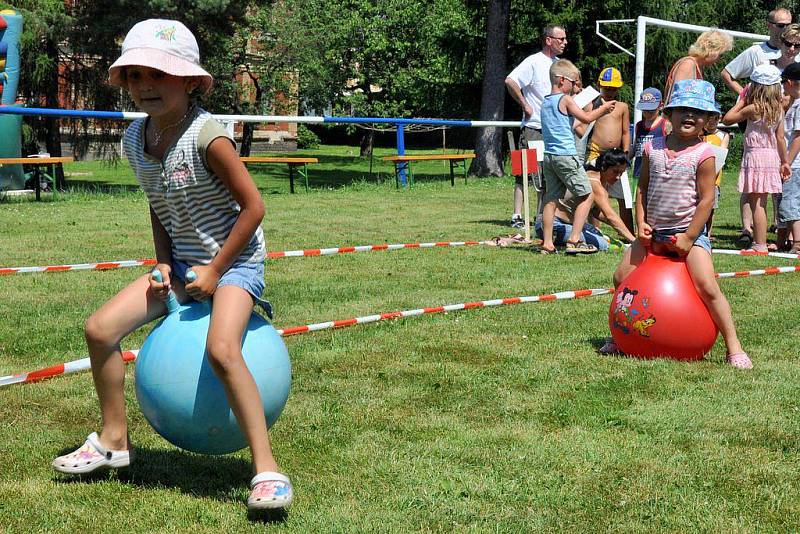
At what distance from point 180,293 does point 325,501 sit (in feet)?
3.44

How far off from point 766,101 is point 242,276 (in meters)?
8.31

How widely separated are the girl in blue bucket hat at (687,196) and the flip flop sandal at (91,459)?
364 cm

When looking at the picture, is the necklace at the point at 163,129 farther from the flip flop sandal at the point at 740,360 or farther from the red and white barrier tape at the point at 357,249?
the red and white barrier tape at the point at 357,249

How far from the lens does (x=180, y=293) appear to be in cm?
423

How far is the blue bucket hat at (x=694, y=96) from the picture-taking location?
6.12m

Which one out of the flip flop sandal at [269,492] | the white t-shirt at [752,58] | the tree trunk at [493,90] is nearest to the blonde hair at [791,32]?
the white t-shirt at [752,58]

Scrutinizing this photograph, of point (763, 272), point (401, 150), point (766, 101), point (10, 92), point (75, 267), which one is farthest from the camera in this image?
point (401, 150)

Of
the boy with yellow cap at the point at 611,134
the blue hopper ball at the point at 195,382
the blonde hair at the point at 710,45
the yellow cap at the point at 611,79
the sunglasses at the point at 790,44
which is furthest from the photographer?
the boy with yellow cap at the point at 611,134

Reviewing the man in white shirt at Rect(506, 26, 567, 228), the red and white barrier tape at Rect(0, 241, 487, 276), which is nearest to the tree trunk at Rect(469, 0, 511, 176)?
the man in white shirt at Rect(506, 26, 567, 228)

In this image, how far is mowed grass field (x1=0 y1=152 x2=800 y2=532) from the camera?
3949mm

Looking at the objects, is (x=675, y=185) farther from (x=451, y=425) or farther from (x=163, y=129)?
(x=163, y=129)

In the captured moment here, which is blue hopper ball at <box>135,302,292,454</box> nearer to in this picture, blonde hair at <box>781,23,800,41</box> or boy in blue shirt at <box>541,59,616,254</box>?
boy in blue shirt at <box>541,59,616,254</box>

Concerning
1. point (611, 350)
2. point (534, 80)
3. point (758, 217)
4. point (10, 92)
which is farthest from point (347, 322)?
point (10, 92)

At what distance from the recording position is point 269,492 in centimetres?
378
